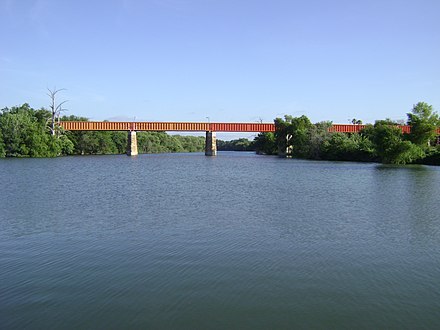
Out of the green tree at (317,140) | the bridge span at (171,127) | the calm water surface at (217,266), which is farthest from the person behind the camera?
the bridge span at (171,127)

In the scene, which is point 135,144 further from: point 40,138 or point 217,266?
point 217,266

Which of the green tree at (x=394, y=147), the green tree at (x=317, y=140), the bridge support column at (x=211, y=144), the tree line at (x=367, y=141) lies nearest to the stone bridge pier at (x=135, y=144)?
the bridge support column at (x=211, y=144)

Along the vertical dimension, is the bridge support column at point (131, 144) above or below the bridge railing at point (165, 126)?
below

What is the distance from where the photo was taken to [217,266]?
13.9 metres

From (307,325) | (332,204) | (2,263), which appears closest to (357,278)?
(307,325)

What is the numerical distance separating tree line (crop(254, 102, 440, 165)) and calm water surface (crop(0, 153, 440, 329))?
5543 centimetres

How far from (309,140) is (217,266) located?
10847cm

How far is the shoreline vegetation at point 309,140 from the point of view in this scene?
7938 cm

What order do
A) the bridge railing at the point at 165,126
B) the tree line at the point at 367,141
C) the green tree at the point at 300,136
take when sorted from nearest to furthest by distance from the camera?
the tree line at the point at 367,141 < the green tree at the point at 300,136 < the bridge railing at the point at 165,126

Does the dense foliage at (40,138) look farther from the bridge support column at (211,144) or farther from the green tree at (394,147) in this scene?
the green tree at (394,147)

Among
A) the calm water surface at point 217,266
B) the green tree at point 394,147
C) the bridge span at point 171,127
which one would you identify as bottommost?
the calm water surface at point 217,266

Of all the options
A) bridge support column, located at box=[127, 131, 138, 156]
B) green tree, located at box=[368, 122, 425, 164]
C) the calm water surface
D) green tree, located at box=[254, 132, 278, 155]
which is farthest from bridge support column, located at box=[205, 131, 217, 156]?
the calm water surface

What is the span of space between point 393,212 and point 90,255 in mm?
18361

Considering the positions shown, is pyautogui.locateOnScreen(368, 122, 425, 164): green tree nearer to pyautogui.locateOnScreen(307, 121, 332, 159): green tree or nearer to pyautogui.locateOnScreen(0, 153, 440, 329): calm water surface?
pyautogui.locateOnScreen(307, 121, 332, 159): green tree
